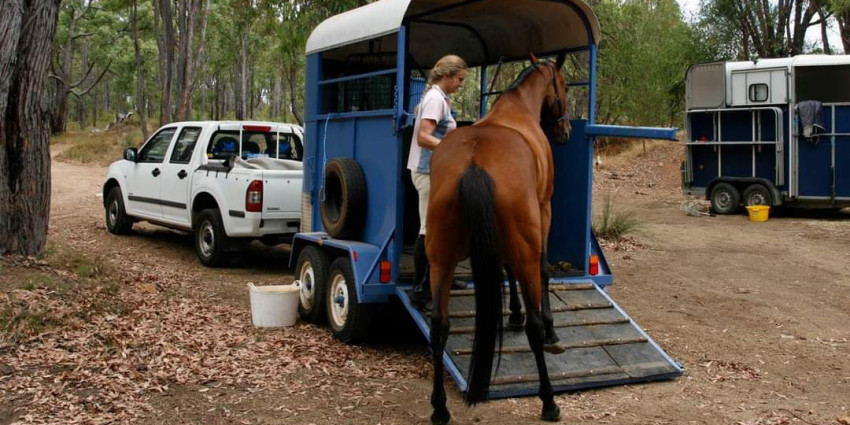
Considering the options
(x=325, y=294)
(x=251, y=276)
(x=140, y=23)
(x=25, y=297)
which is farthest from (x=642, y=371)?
(x=140, y=23)

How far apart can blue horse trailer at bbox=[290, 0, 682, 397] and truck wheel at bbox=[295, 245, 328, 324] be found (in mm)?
11

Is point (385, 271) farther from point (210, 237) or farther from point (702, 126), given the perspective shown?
point (702, 126)

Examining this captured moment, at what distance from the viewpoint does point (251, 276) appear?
938cm

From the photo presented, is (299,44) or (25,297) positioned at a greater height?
(299,44)

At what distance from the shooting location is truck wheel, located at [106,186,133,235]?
38.5 feet

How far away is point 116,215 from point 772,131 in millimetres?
12421

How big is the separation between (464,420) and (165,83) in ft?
69.2

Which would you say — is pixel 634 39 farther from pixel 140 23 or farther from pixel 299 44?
pixel 140 23

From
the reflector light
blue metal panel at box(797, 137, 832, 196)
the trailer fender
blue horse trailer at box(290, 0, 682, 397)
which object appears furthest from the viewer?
the trailer fender

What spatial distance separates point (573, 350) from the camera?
5.47 m

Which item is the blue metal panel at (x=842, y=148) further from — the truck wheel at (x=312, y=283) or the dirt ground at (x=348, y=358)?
the truck wheel at (x=312, y=283)

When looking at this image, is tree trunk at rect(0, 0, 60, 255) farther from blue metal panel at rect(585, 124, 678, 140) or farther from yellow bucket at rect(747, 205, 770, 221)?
yellow bucket at rect(747, 205, 770, 221)

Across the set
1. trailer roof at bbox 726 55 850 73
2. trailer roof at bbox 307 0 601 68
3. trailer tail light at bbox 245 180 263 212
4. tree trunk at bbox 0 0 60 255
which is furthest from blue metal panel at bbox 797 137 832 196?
tree trunk at bbox 0 0 60 255

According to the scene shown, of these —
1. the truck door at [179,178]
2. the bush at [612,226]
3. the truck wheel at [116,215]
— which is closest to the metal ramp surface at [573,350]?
the truck door at [179,178]
